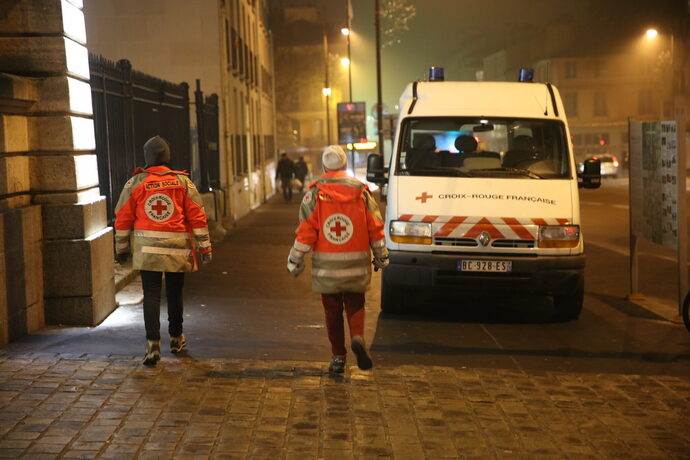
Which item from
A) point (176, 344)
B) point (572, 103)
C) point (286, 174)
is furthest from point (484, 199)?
point (572, 103)

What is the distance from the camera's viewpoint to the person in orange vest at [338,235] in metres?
6.87

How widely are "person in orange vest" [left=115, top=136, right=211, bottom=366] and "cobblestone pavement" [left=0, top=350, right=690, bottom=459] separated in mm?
620

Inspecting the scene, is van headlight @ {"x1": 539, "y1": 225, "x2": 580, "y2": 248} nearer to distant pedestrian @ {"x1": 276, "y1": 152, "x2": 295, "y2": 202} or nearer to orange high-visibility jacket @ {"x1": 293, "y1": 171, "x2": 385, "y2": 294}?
orange high-visibility jacket @ {"x1": 293, "y1": 171, "x2": 385, "y2": 294}

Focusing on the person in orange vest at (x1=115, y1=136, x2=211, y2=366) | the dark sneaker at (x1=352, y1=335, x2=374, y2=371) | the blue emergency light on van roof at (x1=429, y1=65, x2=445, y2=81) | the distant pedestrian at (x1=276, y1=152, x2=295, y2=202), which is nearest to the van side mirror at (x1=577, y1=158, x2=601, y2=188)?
the blue emergency light on van roof at (x1=429, y1=65, x2=445, y2=81)

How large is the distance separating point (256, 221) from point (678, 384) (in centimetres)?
1844

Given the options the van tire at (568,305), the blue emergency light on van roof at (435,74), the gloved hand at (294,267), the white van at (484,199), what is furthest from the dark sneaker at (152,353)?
the blue emergency light on van roof at (435,74)

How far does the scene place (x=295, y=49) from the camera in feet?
272

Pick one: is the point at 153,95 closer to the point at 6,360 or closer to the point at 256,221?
the point at 6,360

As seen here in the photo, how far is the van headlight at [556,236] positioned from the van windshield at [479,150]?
32.7 inches

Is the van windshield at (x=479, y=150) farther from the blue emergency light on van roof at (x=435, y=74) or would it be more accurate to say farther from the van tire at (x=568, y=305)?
the van tire at (x=568, y=305)

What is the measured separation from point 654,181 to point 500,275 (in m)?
2.30

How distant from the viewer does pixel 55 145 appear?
859 centimetres

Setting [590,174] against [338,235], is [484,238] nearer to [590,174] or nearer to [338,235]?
[590,174]

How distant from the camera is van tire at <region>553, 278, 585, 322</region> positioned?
9.88 meters
